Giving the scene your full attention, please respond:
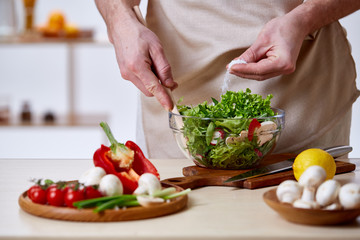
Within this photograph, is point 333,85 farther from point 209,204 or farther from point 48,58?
point 48,58

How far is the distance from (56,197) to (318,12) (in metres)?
0.83

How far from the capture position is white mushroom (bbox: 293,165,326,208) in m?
0.79

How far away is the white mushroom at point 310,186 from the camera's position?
793 millimetres

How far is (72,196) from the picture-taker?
2.74 ft

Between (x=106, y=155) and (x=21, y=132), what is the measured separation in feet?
10.1

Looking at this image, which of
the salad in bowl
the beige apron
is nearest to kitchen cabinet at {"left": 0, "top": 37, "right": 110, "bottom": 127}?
the beige apron

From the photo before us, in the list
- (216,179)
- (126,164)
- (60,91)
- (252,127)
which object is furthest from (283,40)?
(60,91)

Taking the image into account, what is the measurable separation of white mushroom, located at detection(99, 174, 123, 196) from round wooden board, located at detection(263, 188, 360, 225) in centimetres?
24

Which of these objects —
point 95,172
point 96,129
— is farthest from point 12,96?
point 95,172

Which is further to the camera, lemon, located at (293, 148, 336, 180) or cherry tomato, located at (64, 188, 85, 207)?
lemon, located at (293, 148, 336, 180)

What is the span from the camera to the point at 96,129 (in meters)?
3.81

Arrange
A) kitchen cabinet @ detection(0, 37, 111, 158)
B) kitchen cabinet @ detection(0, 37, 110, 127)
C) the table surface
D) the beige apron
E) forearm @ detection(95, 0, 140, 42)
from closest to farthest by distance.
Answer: the table surface < forearm @ detection(95, 0, 140, 42) < the beige apron < kitchen cabinet @ detection(0, 37, 110, 127) < kitchen cabinet @ detection(0, 37, 111, 158)

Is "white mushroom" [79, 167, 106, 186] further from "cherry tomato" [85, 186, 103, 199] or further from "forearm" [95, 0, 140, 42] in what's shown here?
"forearm" [95, 0, 140, 42]

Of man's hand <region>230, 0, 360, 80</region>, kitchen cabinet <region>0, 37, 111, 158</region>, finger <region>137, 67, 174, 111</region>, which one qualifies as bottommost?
kitchen cabinet <region>0, 37, 111, 158</region>
